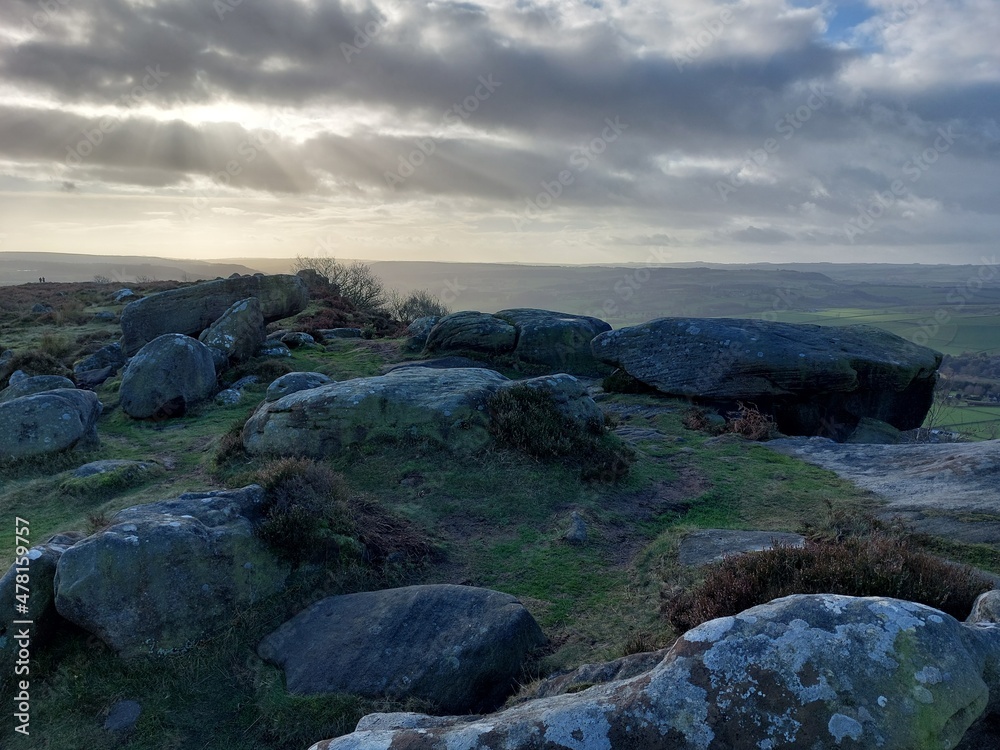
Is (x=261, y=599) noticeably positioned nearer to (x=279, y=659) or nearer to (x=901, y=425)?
(x=279, y=659)

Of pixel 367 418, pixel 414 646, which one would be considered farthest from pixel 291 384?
pixel 414 646

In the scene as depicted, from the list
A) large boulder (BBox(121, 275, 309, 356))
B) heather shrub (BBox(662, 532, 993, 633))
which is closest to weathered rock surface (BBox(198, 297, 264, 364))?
large boulder (BBox(121, 275, 309, 356))

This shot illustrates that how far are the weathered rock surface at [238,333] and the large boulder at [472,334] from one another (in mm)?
6205

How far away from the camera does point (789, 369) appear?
18.5m

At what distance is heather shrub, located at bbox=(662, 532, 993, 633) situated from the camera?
554 centimetres

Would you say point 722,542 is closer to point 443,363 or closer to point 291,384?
point 291,384

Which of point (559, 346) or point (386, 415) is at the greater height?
point (559, 346)

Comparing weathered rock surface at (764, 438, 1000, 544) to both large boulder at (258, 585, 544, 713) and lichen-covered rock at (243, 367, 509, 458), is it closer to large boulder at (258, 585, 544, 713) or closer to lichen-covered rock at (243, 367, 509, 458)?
large boulder at (258, 585, 544, 713)

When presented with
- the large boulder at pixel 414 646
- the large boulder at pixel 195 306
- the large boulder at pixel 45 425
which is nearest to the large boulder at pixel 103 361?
the large boulder at pixel 195 306

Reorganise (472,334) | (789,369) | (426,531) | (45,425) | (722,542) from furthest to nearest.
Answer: (472,334) < (789,369) < (45,425) < (426,531) < (722,542)

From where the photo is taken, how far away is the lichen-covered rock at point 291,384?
16.6 metres

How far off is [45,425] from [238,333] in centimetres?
863

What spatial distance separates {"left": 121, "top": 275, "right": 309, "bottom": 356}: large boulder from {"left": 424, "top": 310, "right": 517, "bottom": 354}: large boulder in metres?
6.91

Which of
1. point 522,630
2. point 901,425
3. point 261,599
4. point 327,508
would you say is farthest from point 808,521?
point 901,425
